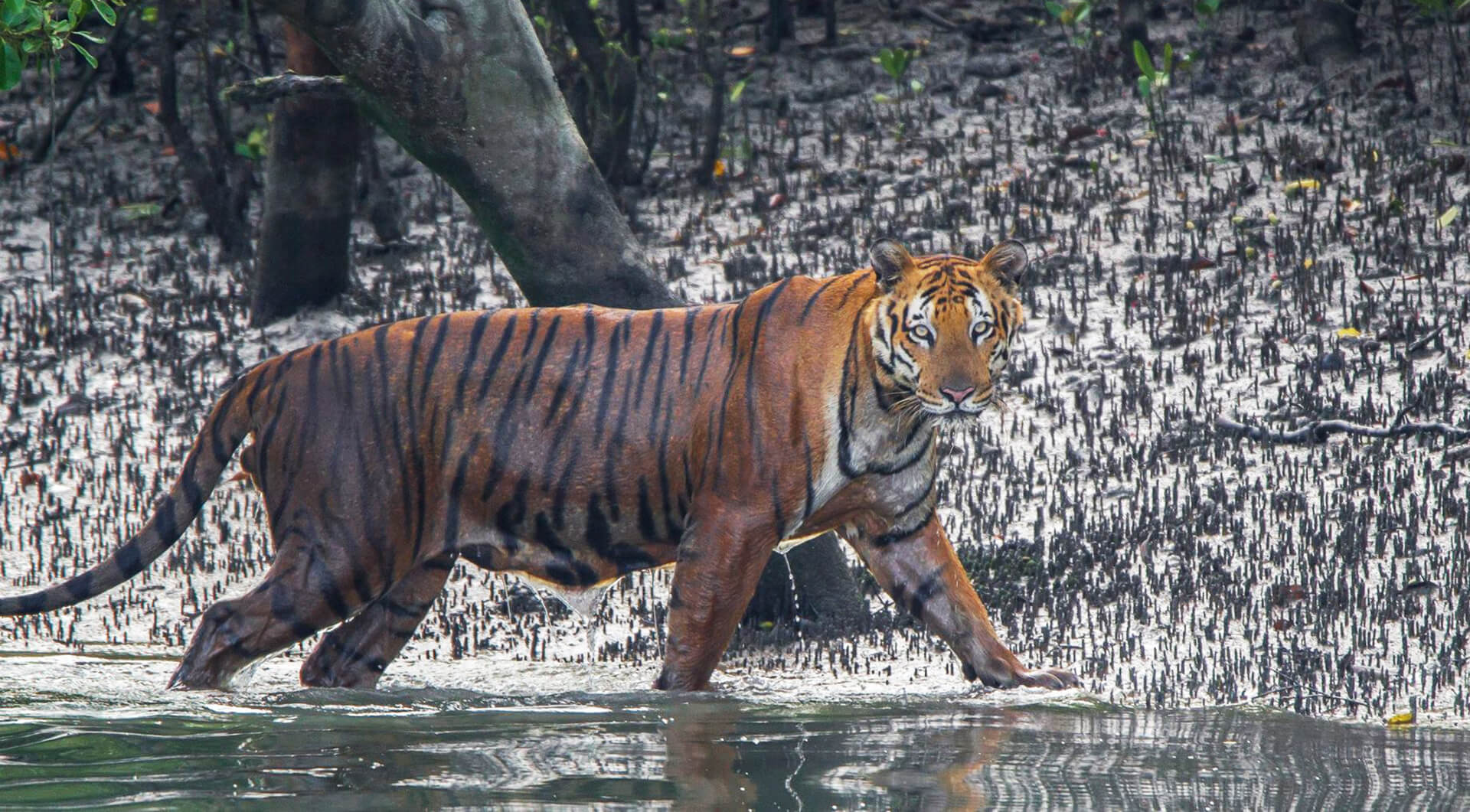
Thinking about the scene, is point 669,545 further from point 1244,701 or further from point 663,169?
point 663,169

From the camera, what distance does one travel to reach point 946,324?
5543mm


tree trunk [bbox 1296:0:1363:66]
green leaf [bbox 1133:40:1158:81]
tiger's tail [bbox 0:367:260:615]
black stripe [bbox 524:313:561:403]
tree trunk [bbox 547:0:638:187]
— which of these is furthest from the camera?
tree trunk [bbox 1296:0:1363:66]

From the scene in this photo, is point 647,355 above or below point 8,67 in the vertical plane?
below

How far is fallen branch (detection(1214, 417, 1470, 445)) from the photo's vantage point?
8.28 meters

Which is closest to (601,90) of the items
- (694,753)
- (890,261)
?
(890,261)

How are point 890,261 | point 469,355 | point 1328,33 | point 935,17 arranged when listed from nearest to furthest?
point 890,261 < point 469,355 < point 1328,33 < point 935,17

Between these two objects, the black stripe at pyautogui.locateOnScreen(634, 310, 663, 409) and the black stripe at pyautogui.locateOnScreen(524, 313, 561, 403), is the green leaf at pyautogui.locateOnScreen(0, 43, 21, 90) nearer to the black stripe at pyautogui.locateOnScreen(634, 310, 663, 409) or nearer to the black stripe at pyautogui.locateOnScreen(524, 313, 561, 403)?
the black stripe at pyautogui.locateOnScreen(524, 313, 561, 403)

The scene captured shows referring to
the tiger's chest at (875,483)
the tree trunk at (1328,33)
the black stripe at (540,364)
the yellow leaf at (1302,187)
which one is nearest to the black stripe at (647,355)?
the black stripe at (540,364)

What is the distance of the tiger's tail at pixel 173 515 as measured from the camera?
19.3 feet

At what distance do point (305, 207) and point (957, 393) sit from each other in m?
6.47

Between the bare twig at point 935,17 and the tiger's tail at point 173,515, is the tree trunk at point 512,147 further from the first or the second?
the bare twig at point 935,17

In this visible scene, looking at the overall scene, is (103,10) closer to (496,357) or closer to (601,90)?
(496,357)

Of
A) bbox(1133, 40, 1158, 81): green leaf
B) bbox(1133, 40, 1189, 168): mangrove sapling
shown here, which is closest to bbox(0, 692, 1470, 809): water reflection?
bbox(1133, 40, 1189, 168): mangrove sapling

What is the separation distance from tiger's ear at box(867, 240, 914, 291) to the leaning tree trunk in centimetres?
161
